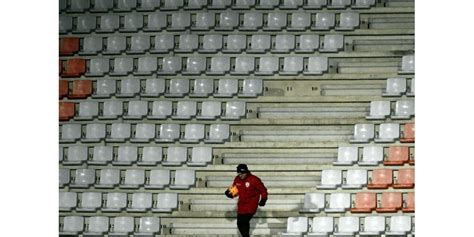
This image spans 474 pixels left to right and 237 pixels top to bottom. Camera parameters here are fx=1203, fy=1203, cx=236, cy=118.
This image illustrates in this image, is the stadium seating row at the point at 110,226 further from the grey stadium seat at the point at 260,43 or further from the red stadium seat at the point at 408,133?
the red stadium seat at the point at 408,133

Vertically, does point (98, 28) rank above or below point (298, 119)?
above

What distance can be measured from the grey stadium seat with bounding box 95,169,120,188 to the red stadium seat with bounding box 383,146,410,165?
343 cm

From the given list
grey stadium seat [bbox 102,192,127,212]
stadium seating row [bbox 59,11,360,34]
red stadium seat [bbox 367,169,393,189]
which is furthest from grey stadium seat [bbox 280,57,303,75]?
grey stadium seat [bbox 102,192,127,212]

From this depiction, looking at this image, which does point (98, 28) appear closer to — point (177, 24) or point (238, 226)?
point (177, 24)

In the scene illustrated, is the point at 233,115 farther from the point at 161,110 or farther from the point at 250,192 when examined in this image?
the point at 250,192

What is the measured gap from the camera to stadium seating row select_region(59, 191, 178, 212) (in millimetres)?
15133

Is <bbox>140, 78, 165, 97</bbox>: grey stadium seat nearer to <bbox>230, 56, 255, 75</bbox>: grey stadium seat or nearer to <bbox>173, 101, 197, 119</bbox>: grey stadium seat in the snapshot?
<bbox>173, 101, 197, 119</bbox>: grey stadium seat

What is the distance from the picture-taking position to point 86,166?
620 inches

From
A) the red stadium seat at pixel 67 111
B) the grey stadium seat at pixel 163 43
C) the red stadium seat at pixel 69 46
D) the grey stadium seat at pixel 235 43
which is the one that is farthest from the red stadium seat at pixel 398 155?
the red stadium seat at pixel 69 46

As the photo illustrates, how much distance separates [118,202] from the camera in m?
15.3

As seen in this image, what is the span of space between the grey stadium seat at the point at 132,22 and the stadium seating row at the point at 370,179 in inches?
140

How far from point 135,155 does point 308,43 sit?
8.96 ft
